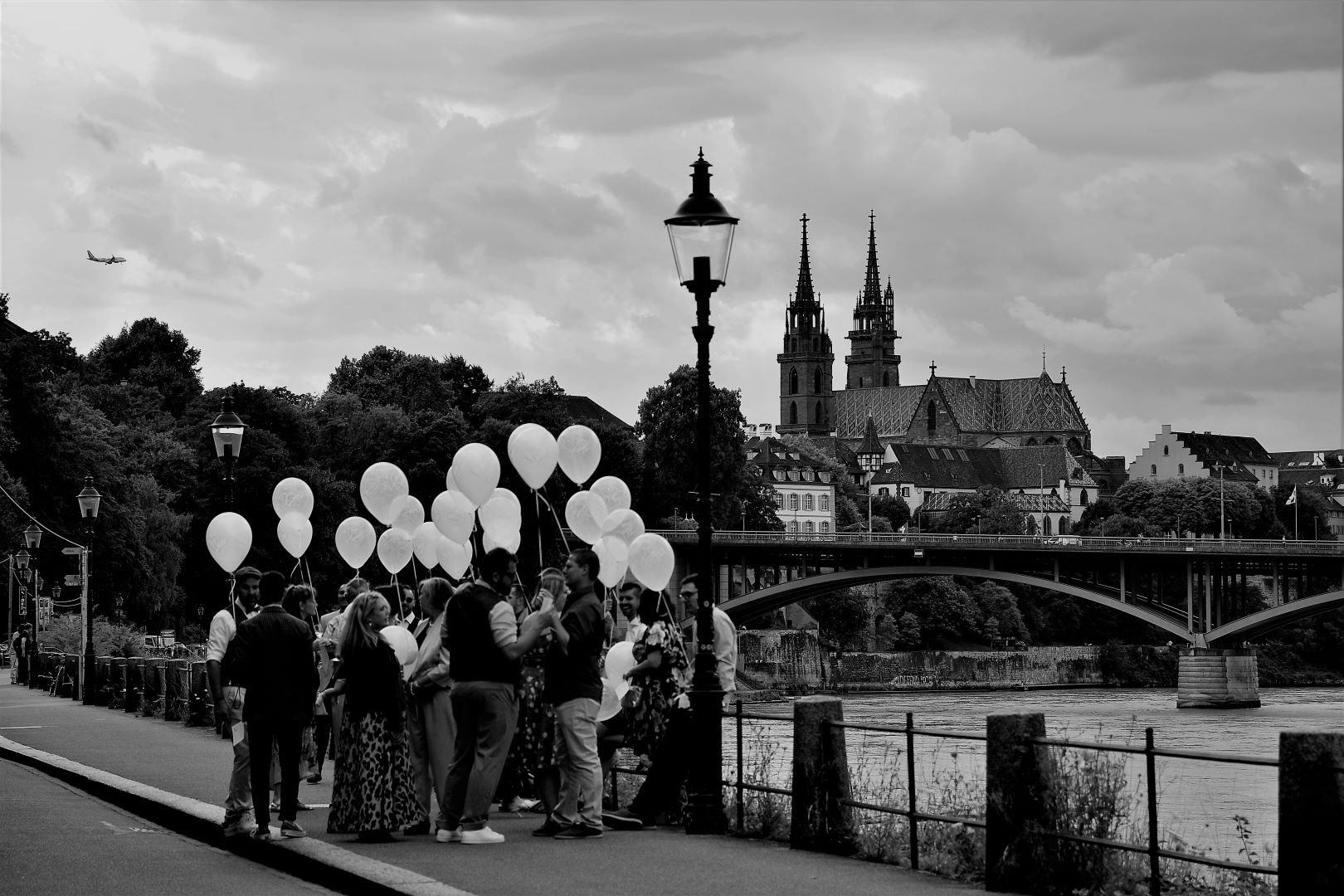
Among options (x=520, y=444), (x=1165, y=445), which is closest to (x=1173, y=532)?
(x=1165, y=445)

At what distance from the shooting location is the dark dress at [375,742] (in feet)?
39.0

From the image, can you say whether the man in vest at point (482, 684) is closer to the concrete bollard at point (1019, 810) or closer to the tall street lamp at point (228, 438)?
the concrete bollard at point (1019, 810)

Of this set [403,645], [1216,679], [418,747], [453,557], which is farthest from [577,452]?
[1216,679]

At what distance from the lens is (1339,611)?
104 meters

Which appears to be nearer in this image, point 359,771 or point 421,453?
point 359,771

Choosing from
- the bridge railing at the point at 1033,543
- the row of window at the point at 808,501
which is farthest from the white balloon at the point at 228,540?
the row of window at the point at 808,501

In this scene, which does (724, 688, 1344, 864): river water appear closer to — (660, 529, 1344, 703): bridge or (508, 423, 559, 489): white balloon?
(508, 423, 559, 489): white balloon

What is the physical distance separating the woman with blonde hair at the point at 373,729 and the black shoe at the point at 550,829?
804mm

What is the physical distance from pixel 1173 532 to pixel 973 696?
52.5m

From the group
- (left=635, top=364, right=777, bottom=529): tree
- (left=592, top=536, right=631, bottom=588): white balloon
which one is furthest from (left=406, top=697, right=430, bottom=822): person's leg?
(left=635, top=364, right=777, bottom=529): tree

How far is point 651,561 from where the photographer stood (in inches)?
572

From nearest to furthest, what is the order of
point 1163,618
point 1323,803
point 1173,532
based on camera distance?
point 1323,803 < point 1163,618 < point 1173,532

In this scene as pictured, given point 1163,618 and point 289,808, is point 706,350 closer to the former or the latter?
point 289,808

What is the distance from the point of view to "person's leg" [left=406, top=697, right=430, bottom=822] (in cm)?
1252
